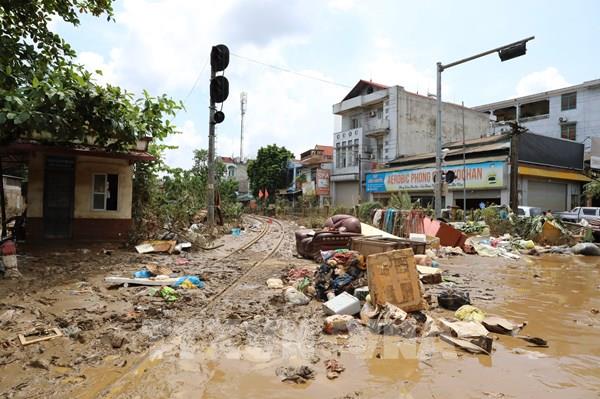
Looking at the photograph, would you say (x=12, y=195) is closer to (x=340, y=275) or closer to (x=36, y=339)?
(x=36, y=339)

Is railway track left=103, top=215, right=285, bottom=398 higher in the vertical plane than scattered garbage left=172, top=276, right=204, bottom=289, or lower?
lower

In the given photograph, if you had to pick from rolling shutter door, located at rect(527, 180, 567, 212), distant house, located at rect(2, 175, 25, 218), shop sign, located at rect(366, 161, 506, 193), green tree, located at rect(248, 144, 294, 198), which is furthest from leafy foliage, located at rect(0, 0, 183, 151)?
green tree, located at rect(248, 144, 294, 198)

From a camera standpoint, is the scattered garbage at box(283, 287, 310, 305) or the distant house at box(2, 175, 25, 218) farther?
the distant house at box(2, 175, 25, 218)

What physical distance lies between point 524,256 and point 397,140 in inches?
928

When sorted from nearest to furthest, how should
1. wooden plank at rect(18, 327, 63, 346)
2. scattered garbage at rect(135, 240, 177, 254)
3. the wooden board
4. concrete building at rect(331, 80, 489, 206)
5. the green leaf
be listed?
wooden plank at rect(18, 327, 63, 346) → the wooden board → the green leaf → scattered garbage at rect(135, 240, 177, 254) → concrete building at rect(331, 80, 489, 206)

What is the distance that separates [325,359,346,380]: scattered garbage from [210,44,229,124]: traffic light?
35.4 feet

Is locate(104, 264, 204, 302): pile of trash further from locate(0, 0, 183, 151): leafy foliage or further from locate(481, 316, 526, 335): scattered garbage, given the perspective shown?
locate(481, 316, 526, 335): scattered garbage

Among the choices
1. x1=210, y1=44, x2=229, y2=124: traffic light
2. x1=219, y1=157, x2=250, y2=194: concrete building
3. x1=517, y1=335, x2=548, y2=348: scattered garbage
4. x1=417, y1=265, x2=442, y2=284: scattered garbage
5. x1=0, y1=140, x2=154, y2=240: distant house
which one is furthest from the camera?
x1=219, y1=157, x2=250, y2=194: concrete building

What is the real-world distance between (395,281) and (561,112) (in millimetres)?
38659

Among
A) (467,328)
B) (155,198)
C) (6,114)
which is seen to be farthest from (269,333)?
(155,198)

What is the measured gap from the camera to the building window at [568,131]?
1383 inches

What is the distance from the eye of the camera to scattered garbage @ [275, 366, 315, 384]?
372cm

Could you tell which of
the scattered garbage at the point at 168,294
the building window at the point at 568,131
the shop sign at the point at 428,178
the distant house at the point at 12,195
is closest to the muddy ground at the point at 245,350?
the scattered garbage at the point at 168,294

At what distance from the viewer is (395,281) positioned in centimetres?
573
